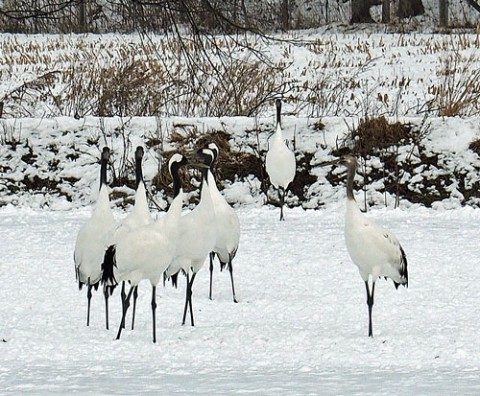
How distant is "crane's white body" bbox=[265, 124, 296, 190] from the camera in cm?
1396

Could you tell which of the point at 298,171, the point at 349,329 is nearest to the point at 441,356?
the point at 349,329

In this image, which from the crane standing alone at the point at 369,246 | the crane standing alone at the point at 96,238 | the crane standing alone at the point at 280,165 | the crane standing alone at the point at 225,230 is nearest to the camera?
the crane standing alone at the point at 369,246

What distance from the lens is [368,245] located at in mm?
8430

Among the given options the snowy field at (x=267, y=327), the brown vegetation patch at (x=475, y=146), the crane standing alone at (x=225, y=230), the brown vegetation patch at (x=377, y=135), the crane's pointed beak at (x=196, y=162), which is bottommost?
the snowy field at (x=267, y=327)

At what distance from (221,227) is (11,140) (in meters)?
6.89

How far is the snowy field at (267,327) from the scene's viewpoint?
6.68m

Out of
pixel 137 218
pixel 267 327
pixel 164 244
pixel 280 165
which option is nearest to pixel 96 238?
pixel 137 218

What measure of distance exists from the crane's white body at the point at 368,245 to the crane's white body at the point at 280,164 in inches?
212

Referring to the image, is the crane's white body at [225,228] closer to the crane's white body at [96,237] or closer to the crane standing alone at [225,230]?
the crane standing alone at [225,230]

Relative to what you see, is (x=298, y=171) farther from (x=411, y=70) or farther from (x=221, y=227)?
(x=411, y=70)

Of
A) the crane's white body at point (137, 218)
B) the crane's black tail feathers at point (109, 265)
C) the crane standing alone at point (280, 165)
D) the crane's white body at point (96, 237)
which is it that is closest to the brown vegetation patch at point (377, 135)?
the crane standing alone at point (280, 165)

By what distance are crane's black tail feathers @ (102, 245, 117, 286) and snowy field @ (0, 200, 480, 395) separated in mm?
472

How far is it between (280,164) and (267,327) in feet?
18.2

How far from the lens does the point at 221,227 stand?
32.2ft
